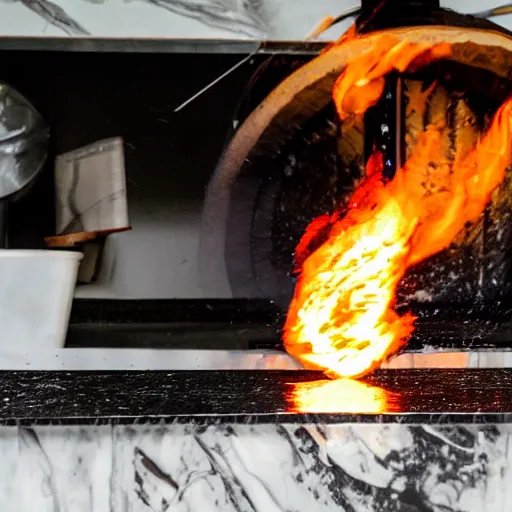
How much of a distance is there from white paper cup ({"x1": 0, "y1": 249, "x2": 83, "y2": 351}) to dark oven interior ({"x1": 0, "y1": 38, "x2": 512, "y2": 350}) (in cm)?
3

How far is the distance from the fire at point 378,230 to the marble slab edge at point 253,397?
73mm

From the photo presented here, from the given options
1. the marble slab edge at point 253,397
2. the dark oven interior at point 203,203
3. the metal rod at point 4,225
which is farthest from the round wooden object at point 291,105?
the metal rod at point 4,225

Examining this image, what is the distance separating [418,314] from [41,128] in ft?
2.23

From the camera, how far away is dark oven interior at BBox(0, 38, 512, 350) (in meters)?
0.87

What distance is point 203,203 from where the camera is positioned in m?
0.89

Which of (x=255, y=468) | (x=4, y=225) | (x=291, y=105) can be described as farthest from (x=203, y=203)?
(x=255, y=468)

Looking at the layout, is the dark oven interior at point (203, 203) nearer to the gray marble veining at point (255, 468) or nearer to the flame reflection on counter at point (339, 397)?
the flame reflection on counter at point (339, 397)

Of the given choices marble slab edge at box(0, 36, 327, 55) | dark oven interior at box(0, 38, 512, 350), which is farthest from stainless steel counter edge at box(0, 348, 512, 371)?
marble slab edge at box(0, 36, 327, 55)

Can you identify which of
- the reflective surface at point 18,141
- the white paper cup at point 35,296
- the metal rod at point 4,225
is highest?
the reflective surface at point 18,141

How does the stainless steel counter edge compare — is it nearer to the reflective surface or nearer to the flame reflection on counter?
the flame reflection on counter

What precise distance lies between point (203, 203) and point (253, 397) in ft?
1.11

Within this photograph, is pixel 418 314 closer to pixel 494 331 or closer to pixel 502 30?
pixel 494 331

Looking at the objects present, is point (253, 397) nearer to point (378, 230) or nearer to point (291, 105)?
point (378, 230)

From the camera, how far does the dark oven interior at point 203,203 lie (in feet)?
2.85
